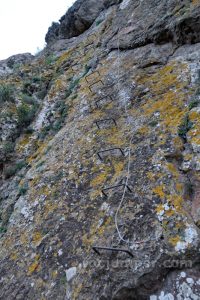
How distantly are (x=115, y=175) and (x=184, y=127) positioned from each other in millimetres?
1636

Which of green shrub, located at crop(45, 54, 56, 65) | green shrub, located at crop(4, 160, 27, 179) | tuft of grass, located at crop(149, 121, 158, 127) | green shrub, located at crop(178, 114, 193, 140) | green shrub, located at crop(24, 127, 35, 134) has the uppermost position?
green shrub, located at crop(45, 54, 56, 65)

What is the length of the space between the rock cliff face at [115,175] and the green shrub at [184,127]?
22 millimetres

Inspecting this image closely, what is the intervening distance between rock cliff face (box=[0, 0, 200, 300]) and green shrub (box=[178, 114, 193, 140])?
22 mm

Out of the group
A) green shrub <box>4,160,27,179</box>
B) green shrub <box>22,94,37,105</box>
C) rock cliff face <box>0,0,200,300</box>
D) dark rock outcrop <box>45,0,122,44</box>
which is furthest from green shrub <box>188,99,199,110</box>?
dark rock outcrop <box>45,0,122,44</box>

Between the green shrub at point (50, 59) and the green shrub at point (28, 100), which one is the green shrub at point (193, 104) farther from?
the green shrub at point (50, 59)

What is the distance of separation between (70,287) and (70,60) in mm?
11496

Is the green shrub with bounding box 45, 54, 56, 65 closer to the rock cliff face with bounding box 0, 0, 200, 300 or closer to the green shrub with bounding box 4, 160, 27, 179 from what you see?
the rock cliff face with bounding box 0, 0, 200, 300

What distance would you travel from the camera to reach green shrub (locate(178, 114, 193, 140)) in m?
5.57

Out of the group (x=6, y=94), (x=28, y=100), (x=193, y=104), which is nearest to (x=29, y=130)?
(x=28, y=100)

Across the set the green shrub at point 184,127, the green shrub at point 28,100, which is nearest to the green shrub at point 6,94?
the green shrub at point 28,100

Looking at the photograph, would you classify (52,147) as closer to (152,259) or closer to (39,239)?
(39,239)

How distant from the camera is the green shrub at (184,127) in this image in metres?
5.57

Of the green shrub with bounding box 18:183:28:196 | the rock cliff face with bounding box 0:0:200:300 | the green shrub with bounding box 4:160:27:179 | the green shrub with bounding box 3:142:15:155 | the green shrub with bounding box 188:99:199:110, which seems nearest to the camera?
the rock cliff face with bounding box 0:0:200:300

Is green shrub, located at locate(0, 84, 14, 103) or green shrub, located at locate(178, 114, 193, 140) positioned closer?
green shrub, located at locate(178, 114, 193, 140)
